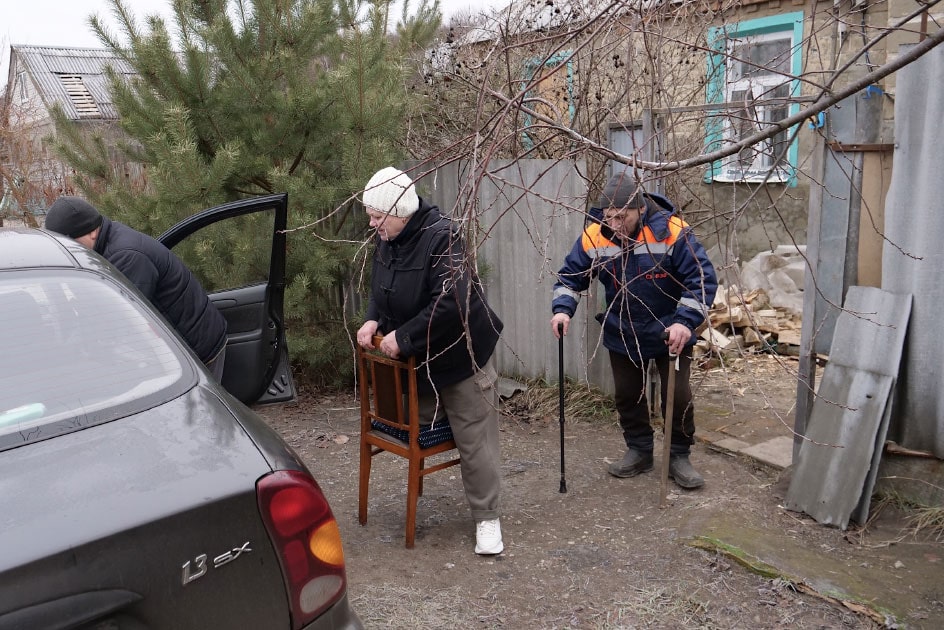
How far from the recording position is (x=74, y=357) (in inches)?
93.0

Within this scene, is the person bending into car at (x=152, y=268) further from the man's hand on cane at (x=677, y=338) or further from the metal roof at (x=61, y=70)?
the metal roof at (x=61, y=70)

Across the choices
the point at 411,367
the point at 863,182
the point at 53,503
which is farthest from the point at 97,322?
the point at 863,182

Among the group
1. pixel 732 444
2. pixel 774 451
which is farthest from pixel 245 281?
pixel 774 451

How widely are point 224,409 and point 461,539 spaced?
209cm

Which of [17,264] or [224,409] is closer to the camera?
[224,409]

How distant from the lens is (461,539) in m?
4.06

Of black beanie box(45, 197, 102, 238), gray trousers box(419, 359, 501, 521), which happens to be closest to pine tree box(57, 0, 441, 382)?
black beanie box(45, 197, 102, 238)

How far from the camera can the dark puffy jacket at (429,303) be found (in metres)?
3.55

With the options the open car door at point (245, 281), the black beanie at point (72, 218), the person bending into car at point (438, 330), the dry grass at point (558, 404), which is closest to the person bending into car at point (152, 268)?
the black beanie at point (72, 218)

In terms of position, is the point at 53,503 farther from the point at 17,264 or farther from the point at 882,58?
the point at 882,58

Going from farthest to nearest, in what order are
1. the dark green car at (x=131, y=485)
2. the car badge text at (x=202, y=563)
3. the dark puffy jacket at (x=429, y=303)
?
1. the dark puffy jacket at (x=429, y=303)
2. the car badge text at (x=202, y=563)
3. the dark green car at (x=131, y=485)

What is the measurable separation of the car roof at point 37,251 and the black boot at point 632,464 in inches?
126

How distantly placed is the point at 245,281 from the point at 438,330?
2730mm

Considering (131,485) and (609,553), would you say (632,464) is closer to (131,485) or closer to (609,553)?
(609,553)
